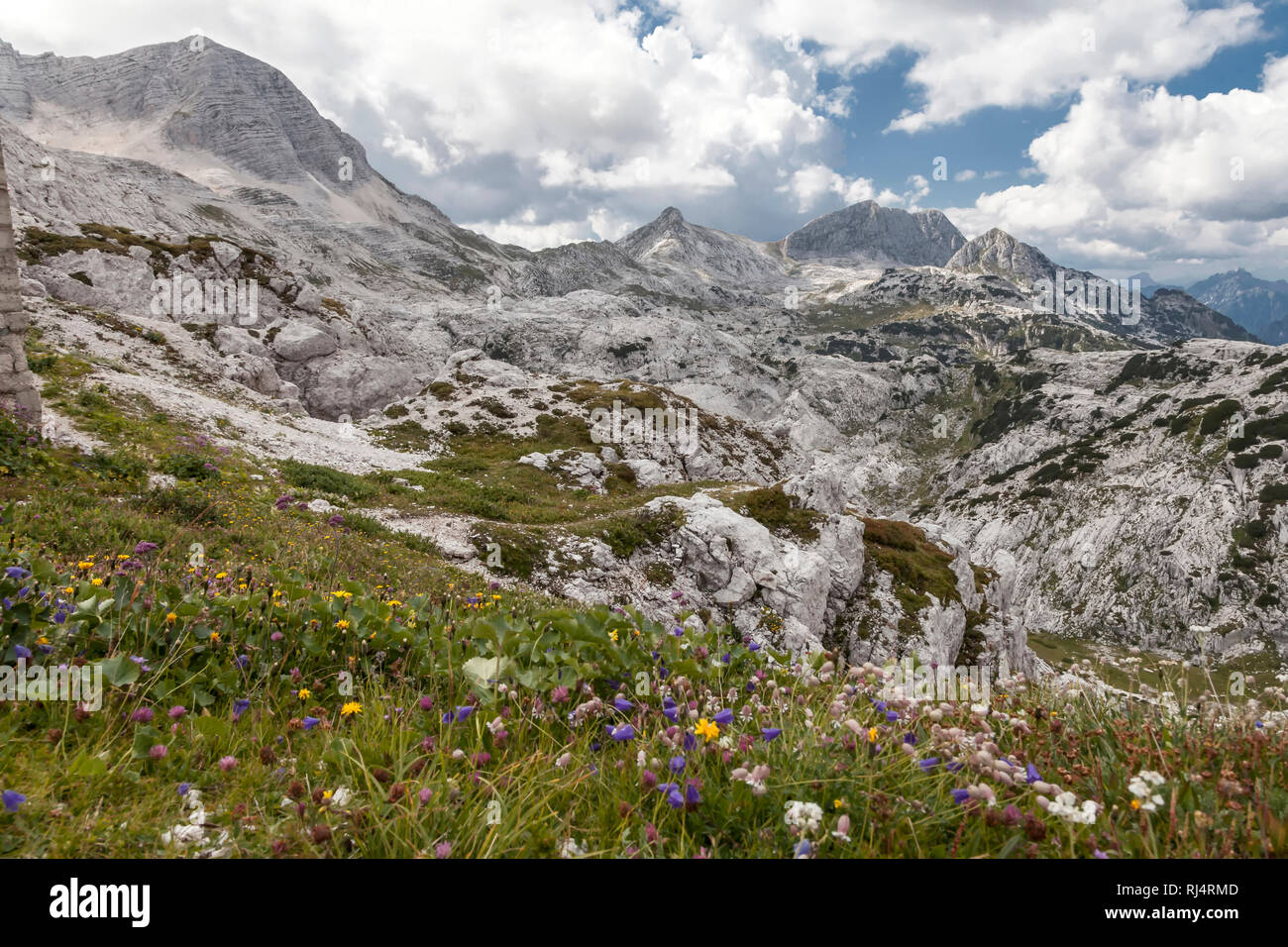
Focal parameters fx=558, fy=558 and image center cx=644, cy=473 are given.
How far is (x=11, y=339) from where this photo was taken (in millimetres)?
15289

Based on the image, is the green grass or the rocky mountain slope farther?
the rocky mountain slope

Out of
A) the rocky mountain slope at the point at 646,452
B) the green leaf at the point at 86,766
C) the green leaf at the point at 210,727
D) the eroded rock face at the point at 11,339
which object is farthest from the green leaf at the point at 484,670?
the eroded rock face at the point at 11,339

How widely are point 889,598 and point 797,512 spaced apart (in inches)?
260

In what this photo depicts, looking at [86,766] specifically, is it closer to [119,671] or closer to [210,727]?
[210,727]

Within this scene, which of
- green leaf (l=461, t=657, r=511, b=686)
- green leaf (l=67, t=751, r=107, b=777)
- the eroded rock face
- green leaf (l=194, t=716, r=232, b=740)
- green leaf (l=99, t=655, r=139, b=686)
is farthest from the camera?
the eroded rock face

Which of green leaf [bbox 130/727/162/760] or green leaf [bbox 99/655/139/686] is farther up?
green leaf [bbox 99/655/139/686]

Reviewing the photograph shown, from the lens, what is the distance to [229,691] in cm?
385

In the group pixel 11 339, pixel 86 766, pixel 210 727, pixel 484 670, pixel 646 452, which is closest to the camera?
pixel 86 766

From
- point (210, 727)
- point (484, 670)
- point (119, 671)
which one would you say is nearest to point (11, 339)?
point (119, 671)

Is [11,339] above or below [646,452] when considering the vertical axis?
above

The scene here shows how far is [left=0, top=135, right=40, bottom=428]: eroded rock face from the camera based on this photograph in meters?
14.9

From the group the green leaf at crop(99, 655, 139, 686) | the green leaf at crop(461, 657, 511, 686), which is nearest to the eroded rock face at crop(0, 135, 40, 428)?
the green leaf at crop(99, 655, 139, 686)

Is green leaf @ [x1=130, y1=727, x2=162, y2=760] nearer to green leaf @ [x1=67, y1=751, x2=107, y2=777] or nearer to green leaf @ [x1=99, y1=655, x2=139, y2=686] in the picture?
green leaf @ [x1=67, y1=751, x2=107, y2=777]

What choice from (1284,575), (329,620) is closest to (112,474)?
(329,620)
